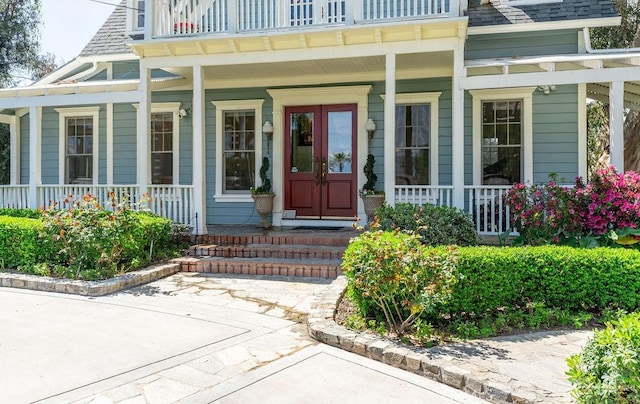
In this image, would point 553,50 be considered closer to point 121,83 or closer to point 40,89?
point 121,83

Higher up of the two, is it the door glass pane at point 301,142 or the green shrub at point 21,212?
the door glass pane at point 301,142

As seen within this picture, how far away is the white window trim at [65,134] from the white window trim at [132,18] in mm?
1878

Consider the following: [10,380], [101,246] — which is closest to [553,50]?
[101,246]

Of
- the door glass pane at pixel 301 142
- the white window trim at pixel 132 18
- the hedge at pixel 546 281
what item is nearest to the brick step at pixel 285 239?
the door glass pane at pixel 301 142

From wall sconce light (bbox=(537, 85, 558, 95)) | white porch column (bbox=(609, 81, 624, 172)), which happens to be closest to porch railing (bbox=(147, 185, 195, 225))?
wall sconce light (bbox=(537, 85, 558, 95))

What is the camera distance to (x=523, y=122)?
8344mm

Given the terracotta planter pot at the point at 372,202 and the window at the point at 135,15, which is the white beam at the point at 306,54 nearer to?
the terracotta planter pot at the point at 372,202

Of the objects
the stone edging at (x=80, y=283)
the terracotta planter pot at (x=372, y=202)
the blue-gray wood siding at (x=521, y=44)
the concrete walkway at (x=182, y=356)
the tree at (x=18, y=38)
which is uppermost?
the tree at (x=18, y=38)

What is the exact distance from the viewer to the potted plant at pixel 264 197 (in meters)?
8.98

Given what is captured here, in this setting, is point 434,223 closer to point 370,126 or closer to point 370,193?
point 370,193

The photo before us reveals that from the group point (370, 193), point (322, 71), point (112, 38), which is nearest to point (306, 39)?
point (322, 71)

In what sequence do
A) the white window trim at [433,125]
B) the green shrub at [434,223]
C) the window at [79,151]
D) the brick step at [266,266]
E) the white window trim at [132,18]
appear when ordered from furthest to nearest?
the window at [79,151], the white window trim at [132,18], the white window trim at [433,125], the brick step at [266,266], the green shrub at [434,223]

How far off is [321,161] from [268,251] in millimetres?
2716

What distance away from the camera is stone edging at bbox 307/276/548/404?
2.89m
